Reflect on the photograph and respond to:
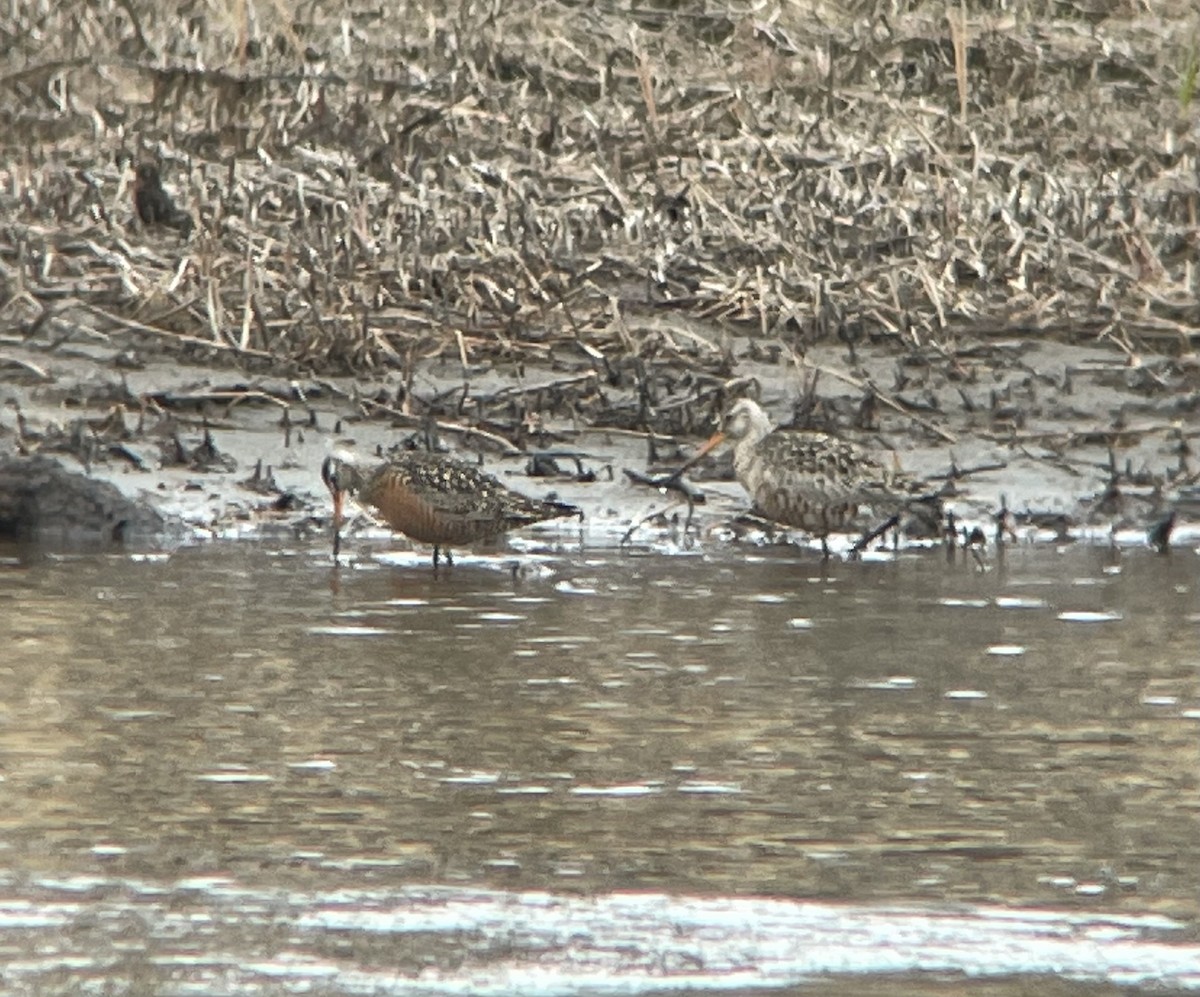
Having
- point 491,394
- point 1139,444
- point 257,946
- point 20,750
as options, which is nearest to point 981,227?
point 1139,444

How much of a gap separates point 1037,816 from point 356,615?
347 centimetres

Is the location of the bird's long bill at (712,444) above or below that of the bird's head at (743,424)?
below

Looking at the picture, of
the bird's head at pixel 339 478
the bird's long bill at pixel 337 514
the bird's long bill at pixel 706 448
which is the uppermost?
the bird's long bill at pixel 706 448

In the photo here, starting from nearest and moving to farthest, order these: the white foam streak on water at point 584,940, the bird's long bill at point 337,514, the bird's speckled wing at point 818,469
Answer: the white foam streak on water at point 584,940, the bird's long bill at point 337,514, the bird's speckled wing at point 818,469

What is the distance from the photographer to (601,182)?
1473cm

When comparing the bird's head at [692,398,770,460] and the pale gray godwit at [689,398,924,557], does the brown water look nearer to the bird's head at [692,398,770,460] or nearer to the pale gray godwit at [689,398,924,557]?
the pale gray godwit at [689,398,924,557]

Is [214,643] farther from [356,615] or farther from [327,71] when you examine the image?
[327,71]

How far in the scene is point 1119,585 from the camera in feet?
34.4

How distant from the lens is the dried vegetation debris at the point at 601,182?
13.4m

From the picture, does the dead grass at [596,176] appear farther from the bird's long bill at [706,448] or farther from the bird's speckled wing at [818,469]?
the bird's speckled wing at [818,469]

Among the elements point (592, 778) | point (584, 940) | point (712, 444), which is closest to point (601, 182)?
point (712, 444)

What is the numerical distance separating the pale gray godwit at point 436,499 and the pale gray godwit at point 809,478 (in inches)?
30.1

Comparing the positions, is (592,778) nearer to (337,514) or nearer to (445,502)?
(445,502)

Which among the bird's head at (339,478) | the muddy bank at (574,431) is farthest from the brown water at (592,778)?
the muddy bank at (574,431)
